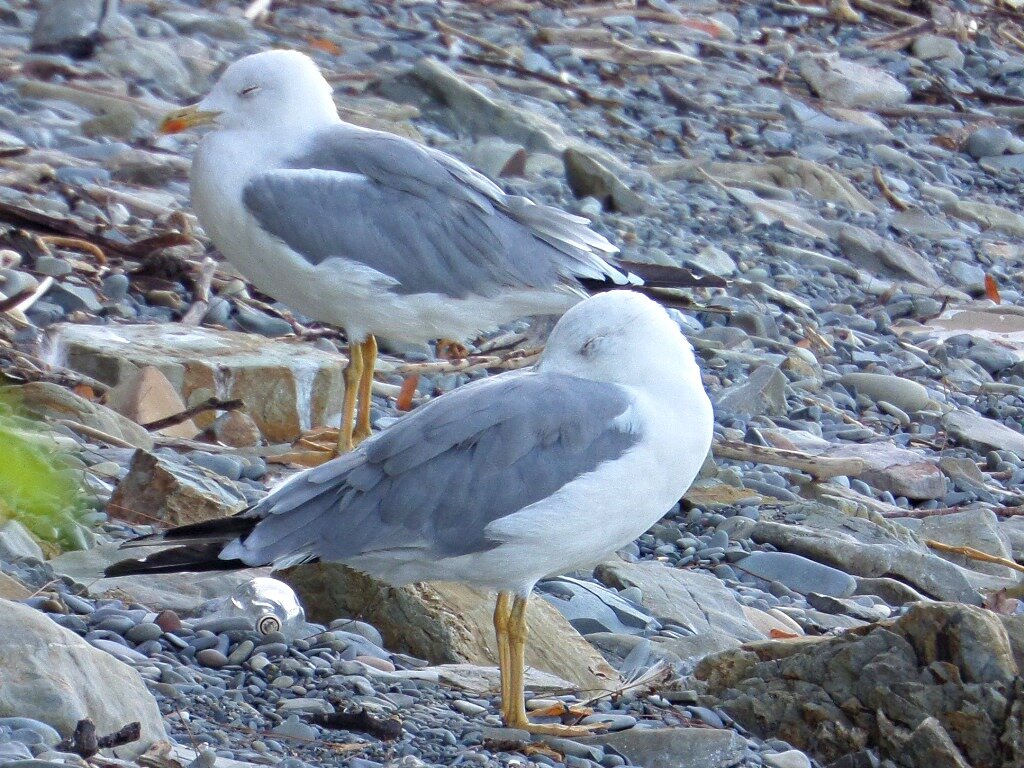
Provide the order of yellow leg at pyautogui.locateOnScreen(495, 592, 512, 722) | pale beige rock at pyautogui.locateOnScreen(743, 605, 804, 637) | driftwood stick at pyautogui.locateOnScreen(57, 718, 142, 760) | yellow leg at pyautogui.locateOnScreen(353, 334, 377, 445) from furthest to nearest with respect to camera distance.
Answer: yellow leg at pyautogui.locateOnScreen(353, 334, 377, 445) < pale beige rock at pyautogui.locateOnScreen(743, 605, 804, 637) < yellow leg at pyautogui.locateOnScreen(495, 592, 512, 722) < driftwood stick at pyautogui.locateOnScreen(57, 718, 142, 760)

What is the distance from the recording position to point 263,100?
6.30 meters

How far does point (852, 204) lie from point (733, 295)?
2386 mm

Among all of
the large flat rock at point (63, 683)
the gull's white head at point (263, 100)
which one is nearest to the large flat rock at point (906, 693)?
the large flat rock at point (63, 683)

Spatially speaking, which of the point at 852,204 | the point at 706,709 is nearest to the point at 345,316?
the point at 706,709

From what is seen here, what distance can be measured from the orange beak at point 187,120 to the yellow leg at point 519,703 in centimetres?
299

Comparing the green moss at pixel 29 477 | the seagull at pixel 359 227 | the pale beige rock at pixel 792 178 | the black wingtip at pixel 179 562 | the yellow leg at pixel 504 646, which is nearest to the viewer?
the green moss at pixel 29 477

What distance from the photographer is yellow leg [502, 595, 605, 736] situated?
3.91 m

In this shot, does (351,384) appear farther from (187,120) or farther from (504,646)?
(504,646)

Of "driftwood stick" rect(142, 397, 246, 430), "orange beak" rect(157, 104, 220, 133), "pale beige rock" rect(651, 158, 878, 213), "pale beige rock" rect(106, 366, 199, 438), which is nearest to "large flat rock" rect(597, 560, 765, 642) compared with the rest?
"driftwood stick" rect(142, 397, 246, 430)

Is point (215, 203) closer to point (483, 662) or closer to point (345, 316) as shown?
point (345, 316)

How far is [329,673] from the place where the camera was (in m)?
4.01

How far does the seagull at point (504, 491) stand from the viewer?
3.93 m

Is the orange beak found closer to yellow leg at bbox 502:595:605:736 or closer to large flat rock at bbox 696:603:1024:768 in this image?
yellow leg at bbox 502:595:605:736

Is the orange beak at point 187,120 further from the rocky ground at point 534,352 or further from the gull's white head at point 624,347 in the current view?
the gull's white head at point 624,347
